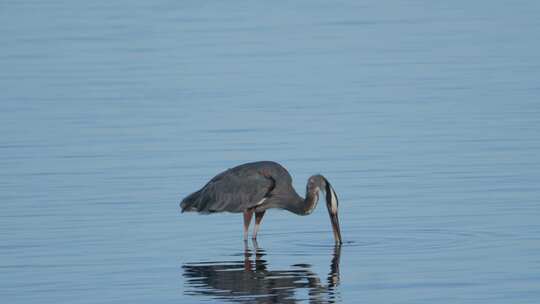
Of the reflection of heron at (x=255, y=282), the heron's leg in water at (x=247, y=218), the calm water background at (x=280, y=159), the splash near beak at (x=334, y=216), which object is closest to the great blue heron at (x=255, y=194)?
the heron's leg in water at (x=247, y=218)

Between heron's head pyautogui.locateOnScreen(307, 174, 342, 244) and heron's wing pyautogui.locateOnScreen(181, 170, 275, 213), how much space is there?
1.52ft

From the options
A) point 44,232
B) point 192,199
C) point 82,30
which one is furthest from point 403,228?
point 82,30

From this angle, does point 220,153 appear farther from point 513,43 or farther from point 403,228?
point 513,43

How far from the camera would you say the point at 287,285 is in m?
14.5

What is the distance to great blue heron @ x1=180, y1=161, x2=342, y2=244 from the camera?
57.7ft

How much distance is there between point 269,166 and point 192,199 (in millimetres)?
896

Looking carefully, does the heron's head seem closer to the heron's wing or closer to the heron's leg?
the heron's wing

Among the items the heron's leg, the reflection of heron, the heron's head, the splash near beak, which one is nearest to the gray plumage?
the heron's leg

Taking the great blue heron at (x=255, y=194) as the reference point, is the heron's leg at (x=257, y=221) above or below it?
below

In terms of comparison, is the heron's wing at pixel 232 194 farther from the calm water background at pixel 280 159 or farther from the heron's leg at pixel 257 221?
the calm water background at pixel 280 159

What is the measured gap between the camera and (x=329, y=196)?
17.1 metres

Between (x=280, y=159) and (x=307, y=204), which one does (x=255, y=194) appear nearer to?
(x=307, y=204)

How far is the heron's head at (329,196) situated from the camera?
54.7 ft

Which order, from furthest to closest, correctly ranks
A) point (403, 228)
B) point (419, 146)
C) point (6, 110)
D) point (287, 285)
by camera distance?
point (6, 110) → point (419, 146) → point (403, 228) → point (287, 285)
